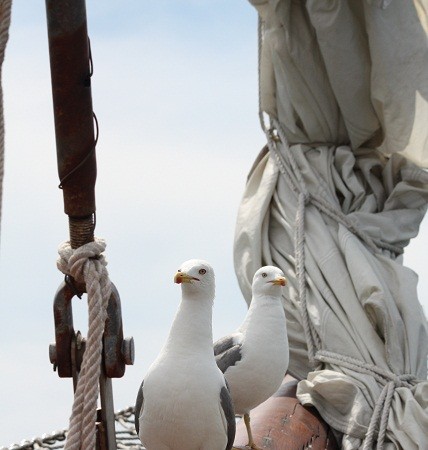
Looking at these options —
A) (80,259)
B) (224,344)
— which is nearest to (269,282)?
(224,344)

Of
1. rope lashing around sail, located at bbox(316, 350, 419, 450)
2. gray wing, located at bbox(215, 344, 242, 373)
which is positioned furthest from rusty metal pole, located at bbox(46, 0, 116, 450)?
rope lashing around sail, located at bbox(316, 350, 419, 450)

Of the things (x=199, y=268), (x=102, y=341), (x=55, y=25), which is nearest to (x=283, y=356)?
(x=199, y=268)

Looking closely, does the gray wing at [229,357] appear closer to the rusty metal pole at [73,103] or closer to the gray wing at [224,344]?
the gray wing at [224,344]

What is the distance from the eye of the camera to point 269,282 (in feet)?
10.9

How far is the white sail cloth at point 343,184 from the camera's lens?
3.93 meters

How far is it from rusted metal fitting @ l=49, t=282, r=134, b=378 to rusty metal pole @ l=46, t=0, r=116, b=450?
10cm

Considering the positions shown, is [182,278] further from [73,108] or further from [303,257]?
[303,257]

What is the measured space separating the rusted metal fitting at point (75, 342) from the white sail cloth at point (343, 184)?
5.94 ft

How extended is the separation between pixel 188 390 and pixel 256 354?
776mm

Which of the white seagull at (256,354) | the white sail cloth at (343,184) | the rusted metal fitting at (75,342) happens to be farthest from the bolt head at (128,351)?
the white sail cloth at (343,184)

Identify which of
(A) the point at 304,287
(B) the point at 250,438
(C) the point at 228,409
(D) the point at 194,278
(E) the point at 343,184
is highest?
(E) the point at 343,184

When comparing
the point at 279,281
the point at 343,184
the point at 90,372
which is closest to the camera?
the point at 90,372

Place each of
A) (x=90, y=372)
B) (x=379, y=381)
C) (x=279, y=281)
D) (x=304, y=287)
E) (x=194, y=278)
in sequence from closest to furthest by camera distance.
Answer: (x=90, y=372) < (x=194, y=278) < (x=279, y=281) < (x=379, y=381) < (x=304, y=287)

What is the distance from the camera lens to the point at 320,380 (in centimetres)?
376
